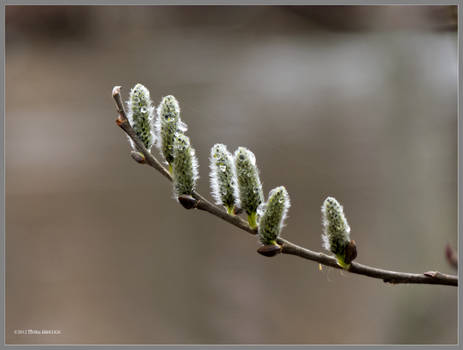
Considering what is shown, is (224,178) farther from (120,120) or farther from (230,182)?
(120,120)

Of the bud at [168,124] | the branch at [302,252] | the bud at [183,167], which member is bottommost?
the branch at [302,252]

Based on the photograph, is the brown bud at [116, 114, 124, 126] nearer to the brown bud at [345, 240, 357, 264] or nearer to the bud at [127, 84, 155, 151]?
the bud at [127, 84, 155, 151]

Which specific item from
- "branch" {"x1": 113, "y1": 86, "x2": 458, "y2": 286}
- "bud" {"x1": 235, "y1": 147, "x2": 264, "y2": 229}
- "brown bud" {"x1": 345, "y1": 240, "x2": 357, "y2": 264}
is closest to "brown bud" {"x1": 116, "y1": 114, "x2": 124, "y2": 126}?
"branch" {"x1": 113, "y1": 86, "x2": 458, "y2": 286}

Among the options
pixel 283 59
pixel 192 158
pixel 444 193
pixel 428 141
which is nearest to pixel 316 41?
pixel 283 59

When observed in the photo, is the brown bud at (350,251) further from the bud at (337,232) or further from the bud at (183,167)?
the bud at (183,167)

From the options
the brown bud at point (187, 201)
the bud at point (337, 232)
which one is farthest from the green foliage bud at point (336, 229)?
the brown bud at point (187, 201)

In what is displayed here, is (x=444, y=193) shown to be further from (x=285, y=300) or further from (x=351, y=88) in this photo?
(x=285, y=300)

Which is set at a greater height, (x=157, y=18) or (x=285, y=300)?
(x=157, y=18)
